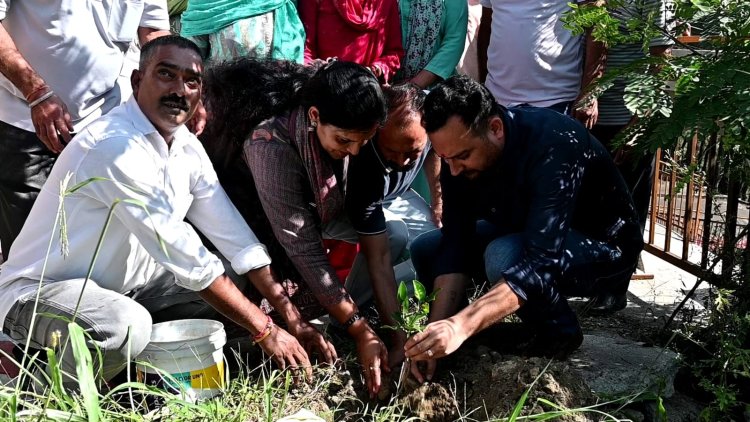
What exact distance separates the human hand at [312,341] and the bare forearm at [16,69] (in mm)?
1423

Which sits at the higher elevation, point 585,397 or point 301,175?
point 301,175

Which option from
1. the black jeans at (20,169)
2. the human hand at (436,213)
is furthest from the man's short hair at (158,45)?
the human hand at (436,213)

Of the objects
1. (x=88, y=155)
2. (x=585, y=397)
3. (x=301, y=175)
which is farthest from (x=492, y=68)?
(x=88, y=155)

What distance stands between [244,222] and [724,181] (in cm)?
233

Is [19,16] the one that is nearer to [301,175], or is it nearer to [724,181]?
[301,175]

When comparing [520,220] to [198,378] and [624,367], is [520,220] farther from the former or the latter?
[198,378]

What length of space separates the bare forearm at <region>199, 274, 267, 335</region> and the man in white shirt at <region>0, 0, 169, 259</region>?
36.8 inches

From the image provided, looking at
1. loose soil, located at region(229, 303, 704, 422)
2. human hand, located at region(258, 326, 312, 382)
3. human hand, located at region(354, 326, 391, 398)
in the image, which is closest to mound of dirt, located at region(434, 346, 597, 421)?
loose soil, located at region(229, 303, 704, 422)

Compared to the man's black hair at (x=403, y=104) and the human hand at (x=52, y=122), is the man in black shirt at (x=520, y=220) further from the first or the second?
the human hand at (x=52, y=122)

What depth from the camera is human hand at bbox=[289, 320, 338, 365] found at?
326cm

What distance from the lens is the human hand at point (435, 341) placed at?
288 cm

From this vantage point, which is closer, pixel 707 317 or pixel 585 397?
pixel 585 397

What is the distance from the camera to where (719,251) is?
3508 mm

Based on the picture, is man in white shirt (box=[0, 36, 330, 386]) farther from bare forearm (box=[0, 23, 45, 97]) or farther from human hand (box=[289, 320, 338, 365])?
bare forearm (box=[0, 23, 45, 97])
